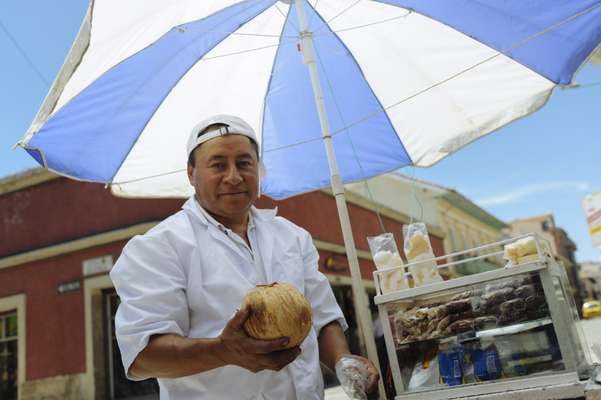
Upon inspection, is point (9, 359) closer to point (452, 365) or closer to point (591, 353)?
point (591, 353)

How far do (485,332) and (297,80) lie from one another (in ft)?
7.26

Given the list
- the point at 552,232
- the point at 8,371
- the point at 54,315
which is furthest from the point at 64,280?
the point at 552,232

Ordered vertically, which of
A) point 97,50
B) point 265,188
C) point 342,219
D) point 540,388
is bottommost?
point 540,388

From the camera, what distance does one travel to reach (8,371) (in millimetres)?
11328

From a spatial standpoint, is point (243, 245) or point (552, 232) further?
point (552, 232)

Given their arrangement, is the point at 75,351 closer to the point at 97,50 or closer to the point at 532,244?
the point at 97,50

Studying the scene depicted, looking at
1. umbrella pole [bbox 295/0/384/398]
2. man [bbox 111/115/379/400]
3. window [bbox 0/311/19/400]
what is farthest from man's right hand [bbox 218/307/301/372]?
window [bbox 0/311/19/400]

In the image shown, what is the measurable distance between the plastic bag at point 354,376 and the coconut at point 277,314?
1.18ft

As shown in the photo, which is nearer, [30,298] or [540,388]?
[540,388]

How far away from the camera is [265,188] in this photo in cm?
373

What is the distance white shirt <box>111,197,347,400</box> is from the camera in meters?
1.52

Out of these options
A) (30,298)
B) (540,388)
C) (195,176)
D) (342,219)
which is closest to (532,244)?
(540,388)

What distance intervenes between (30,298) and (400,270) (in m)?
11.0

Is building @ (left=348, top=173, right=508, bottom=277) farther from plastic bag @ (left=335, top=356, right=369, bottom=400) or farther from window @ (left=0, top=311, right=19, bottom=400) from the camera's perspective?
plastic bag @ (left=335, top=356, right=369, bottom=400)
